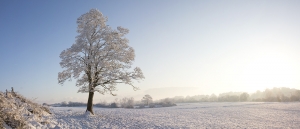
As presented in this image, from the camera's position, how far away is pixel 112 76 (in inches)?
878

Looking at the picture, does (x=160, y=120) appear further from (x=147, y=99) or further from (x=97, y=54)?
(x=147, y=99)

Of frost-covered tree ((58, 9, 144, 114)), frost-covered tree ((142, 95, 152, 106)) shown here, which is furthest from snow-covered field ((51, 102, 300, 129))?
frost-covered tree ((142, 95, 152, 106))

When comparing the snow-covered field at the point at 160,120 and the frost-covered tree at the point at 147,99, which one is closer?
the snow-covered field at the point at 160,120

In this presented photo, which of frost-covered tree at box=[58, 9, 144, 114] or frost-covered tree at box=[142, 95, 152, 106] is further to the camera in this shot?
frost-covered tree at box=[142, 95, 152, 106]

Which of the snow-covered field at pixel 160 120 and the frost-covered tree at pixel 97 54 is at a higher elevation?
the frost-covered tree at pixel 97 54

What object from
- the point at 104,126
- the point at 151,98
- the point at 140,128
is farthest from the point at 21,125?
the point at 151,98

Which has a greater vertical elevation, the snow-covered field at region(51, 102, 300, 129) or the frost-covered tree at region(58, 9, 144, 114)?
the frost-covered tree at region(58, 9, 144, 114)

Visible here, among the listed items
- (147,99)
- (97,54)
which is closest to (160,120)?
(97,54)

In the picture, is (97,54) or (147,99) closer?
(97,54)

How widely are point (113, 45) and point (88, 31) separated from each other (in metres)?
3.54

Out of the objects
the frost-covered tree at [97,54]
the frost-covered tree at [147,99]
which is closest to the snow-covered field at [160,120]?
the frost-covered tree at [97,54]

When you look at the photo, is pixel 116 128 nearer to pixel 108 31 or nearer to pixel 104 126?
pixel 104 126

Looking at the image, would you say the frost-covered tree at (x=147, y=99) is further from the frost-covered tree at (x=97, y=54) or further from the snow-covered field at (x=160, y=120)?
the frost-covered tree at (x=97, y=54)

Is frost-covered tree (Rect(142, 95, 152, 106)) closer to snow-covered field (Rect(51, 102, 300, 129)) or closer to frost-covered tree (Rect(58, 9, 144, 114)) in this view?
snow-covered field (Rect(51, 102, 300, 129))
